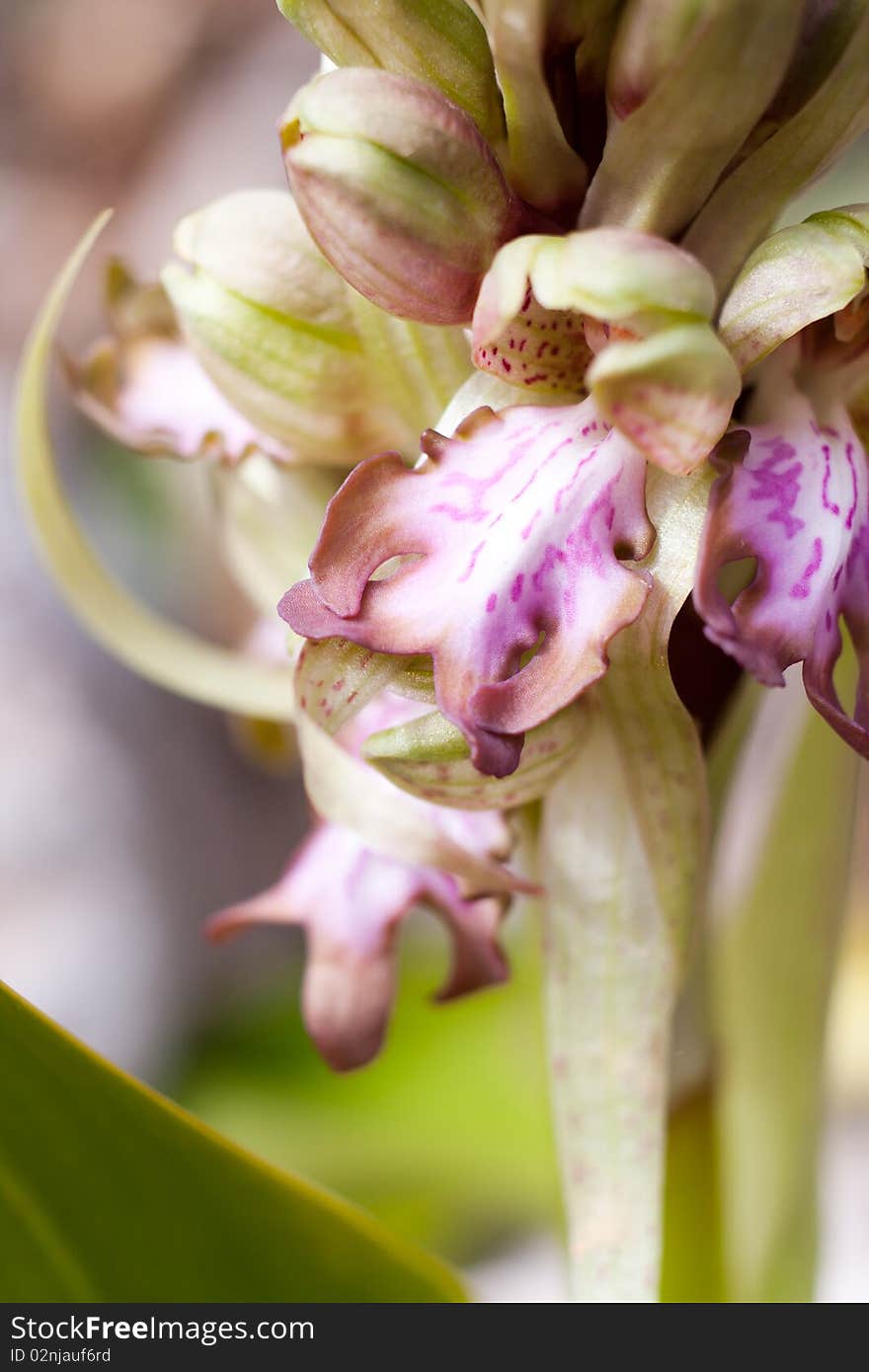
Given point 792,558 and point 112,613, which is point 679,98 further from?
point 112,613

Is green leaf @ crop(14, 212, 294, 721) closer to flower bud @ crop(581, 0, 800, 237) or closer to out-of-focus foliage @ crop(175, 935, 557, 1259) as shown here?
flower bud @ crop(581, 0, 800, 237)

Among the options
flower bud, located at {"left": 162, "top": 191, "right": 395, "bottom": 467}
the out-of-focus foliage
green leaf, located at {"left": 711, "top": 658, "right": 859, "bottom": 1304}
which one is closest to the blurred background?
the out-of-focus foliage

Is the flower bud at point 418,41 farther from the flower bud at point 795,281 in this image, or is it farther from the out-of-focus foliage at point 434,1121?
the out-of-focus foliage at point 434,1121

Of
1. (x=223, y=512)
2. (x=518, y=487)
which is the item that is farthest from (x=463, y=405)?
(x=223, y=512)

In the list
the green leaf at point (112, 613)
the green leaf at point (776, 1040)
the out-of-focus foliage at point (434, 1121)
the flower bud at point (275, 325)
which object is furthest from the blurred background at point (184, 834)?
the flower bud at point (275, 325)

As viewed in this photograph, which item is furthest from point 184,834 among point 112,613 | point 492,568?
point 492,568

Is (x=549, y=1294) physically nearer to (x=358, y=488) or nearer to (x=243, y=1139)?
(x=243, y=1139)
